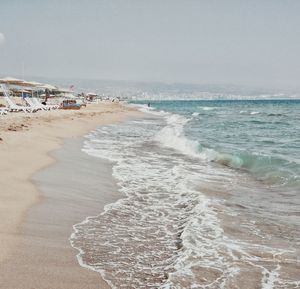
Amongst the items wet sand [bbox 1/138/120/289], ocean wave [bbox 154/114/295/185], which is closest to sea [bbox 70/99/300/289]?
ocean wave [bbox 154/114/295/185]

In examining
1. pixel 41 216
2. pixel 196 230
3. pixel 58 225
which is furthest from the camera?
pixel 41 216

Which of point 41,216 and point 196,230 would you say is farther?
point 41,216

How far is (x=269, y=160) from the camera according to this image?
1473 centimetres

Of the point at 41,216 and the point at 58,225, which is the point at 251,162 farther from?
the point at 58,225

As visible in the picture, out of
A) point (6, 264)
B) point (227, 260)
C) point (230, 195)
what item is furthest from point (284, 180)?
point (6, 264)

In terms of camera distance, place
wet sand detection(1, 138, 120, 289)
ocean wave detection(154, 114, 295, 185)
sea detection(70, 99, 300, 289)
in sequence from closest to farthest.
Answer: wet sand detection(1, 138, 120, 289)
sea detection(70, 99, 300, 289)
ocean wave detection(154, 114, 295, 185)

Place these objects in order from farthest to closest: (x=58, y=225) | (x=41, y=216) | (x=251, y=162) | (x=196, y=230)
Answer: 1. (x=251, y=162)
2. (x=41, y=216)
3. (x=196, y=230)
4. (x=58, y=225)

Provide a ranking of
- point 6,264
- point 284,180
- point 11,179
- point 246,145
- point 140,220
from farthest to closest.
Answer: point 246,145
point 284,180
point 11,179
point 140,220
point 6,264

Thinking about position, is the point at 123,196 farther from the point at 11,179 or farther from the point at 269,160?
the point at 269,160

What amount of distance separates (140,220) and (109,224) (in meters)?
0.59

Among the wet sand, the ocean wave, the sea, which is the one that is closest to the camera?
the wet sand

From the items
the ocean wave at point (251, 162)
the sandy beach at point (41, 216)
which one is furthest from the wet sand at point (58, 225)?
the ocean wave at point (251, 162)

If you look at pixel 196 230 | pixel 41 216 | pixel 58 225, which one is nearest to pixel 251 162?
pixel 196 230

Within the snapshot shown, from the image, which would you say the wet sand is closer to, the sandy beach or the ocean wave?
the sandy beach
